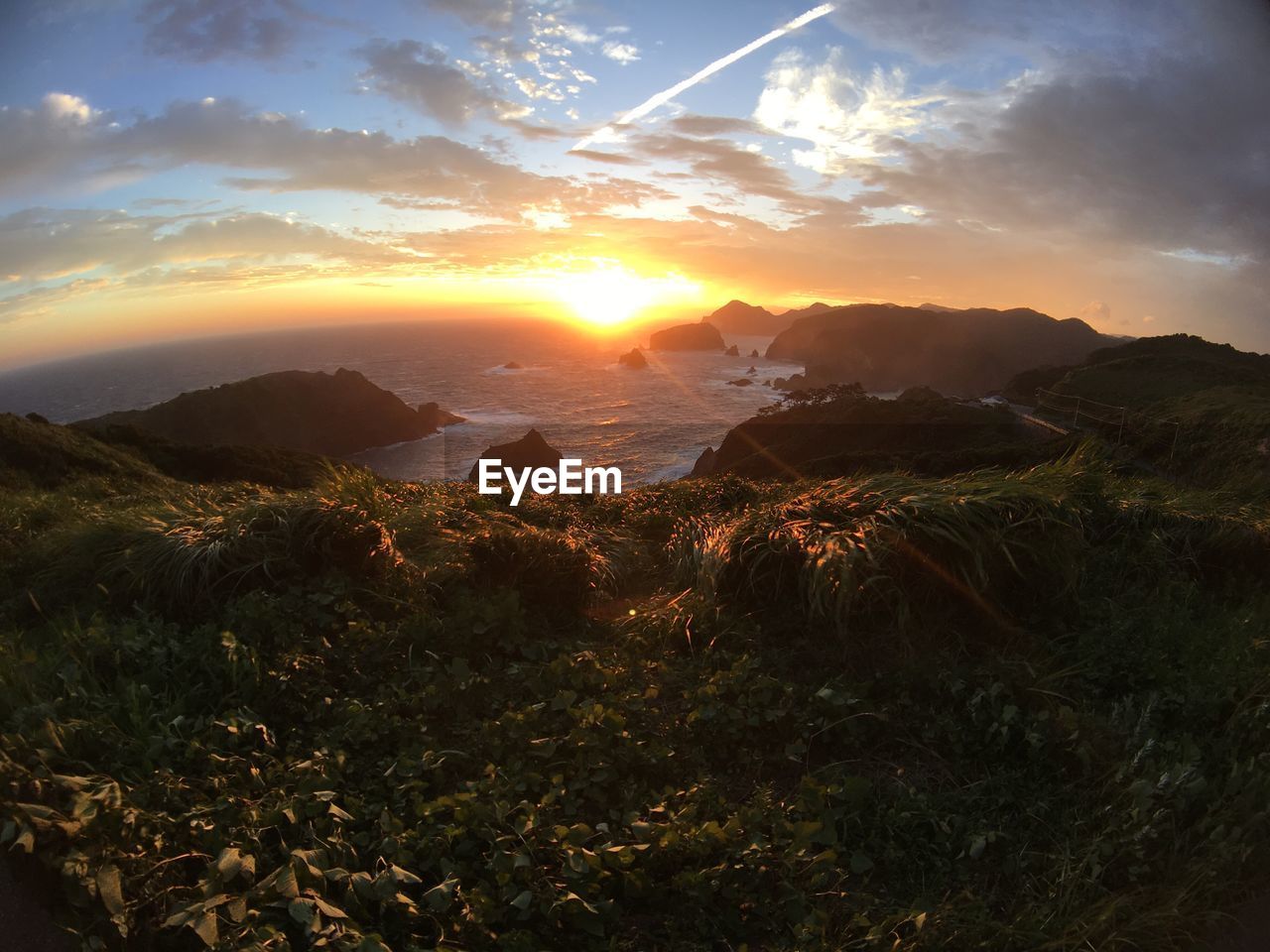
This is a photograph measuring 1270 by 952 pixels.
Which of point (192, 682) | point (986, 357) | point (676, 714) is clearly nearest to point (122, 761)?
point (192, 682)

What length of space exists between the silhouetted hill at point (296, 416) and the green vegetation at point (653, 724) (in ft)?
156

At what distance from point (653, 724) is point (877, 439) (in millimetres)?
24801

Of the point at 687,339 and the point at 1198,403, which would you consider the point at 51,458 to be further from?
the point at 687,339

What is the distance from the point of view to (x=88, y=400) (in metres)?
104

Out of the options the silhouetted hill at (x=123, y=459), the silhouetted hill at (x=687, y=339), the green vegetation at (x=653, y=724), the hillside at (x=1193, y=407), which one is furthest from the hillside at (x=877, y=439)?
the silhouetted hill at (x=687, y=339)

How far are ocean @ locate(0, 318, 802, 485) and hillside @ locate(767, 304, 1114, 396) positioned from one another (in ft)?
36.4

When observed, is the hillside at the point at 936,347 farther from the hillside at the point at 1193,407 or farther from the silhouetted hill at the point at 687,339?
the hillside at the point at 1193,407

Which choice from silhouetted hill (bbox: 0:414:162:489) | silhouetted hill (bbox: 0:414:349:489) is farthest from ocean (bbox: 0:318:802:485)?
silhouetted hill (bbox: 0:414:162:489)

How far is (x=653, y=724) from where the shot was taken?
3615 millimetres

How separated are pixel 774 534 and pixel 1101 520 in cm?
287

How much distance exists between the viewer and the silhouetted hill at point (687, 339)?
176 meters

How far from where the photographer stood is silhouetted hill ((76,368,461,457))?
165 feet

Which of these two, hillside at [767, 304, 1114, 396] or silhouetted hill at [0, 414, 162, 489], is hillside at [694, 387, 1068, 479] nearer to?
silhouetted hill at [0, 414, 162, 489]

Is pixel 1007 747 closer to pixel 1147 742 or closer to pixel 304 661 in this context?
pixel 1147 742
